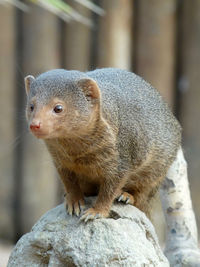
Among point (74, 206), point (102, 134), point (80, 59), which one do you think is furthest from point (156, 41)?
point (74, 206)

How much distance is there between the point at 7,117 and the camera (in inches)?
233

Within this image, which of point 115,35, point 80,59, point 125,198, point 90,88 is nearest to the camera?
point 90,88

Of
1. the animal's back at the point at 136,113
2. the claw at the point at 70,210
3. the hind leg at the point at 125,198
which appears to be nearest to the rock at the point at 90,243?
the claw at the point at 70,210

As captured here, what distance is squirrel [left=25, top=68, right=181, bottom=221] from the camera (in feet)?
10.2

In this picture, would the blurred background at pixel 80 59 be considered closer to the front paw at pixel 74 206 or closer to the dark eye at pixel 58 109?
the front paw at pixel 74 206

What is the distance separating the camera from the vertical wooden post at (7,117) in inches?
228

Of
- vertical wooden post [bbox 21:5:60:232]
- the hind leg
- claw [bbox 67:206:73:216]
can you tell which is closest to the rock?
claw [bbox 67:206:73:216]

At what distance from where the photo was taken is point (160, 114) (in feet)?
12.8

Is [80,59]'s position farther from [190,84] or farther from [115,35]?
[190,84]

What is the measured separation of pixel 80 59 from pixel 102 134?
2593 mm

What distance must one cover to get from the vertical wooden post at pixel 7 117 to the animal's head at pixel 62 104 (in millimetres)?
2600

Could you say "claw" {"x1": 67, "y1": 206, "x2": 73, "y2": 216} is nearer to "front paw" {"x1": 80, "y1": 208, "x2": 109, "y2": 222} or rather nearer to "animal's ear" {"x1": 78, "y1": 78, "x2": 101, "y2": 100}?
"front paw" {"x1": 80, "y1": 208, "x2": 109, "y2": 222}

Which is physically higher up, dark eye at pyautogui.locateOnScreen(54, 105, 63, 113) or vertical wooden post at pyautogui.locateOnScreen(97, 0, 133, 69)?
vertical wooden post at pyautogui.locateOnScreen(97, 0, 133, 69)

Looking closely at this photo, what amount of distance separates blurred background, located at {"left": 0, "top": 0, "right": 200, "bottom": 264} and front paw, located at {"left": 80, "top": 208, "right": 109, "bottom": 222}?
2.42 m
